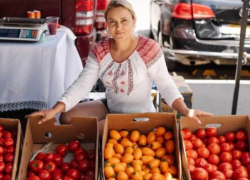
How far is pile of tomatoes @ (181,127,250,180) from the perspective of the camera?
239cm

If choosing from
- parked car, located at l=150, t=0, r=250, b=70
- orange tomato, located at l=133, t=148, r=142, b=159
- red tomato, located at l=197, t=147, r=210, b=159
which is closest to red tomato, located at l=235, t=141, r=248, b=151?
red tomato, located at l=197, t=147, r=210, b=159

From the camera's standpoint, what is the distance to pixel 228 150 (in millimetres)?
2629

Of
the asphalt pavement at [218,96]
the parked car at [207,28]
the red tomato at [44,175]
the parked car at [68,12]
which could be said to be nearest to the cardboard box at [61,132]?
the red tomato at [44,175]

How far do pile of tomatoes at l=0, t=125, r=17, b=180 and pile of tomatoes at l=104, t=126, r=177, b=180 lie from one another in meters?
0.59

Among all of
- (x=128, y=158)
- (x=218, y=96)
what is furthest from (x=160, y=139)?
(x=218, y=96)

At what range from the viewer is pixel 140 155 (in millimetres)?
2521

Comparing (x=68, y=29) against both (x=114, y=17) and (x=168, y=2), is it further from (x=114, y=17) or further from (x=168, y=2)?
(x=168, y=2)

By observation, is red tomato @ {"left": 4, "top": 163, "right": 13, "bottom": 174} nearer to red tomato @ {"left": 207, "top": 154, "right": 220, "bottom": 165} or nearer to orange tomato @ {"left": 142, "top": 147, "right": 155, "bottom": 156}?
orange tomato @ {"left": 142, "top": 147, "right": 155, "bottom": 156}

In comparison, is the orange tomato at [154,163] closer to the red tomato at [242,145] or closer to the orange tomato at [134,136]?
the orange tomato at [134,136]

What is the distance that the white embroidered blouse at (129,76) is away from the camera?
2.82 metres

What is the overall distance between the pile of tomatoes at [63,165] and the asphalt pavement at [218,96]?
2.49 m

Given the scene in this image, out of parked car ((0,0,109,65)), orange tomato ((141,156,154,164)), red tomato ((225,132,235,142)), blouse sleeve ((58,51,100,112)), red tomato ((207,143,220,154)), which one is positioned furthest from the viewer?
parked car ((0,0,109,65))

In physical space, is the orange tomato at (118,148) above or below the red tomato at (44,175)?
above

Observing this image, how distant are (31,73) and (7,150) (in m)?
0.95
